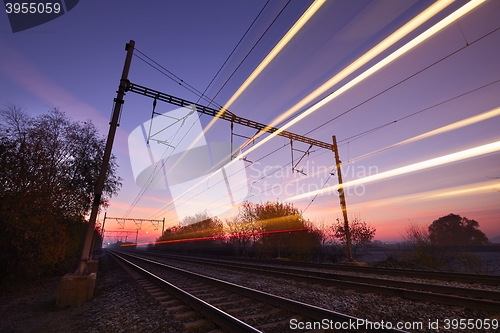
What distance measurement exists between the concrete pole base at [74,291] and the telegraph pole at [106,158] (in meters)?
0.46

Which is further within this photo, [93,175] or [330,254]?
[330,254]

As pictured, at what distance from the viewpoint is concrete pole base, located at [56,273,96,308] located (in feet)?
24.2

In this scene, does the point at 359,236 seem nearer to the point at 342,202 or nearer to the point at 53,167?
the point at 342,202

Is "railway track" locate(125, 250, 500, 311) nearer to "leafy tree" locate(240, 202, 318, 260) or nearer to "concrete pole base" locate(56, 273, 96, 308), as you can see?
"concrete pole base" locate(56, 273, 96, 308)

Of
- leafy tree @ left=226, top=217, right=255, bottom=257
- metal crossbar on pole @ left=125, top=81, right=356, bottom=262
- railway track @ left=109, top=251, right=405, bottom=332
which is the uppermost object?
metal crossbar on pole @ left=125, top=81, right=356, bottom=262

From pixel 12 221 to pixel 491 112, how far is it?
1916 centimetres

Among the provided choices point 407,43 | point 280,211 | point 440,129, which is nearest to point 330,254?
point 280,211

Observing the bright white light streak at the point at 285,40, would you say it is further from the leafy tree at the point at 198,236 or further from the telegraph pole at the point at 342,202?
the leafy tree at the point at 198,236

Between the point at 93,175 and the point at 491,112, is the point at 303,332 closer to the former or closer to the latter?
the point at 491,112

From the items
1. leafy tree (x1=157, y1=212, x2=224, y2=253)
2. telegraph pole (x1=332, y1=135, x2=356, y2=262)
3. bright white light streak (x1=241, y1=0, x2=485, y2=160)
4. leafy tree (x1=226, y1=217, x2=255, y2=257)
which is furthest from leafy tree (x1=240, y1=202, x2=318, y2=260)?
bright white light streak (x1=241, y1=0, x2=485, y2=160)

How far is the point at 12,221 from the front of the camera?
8.96m

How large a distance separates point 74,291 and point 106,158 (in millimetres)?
4727

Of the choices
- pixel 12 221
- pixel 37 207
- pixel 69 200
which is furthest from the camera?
pixel 69 200

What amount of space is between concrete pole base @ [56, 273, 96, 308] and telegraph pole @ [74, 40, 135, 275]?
1.50 feet
